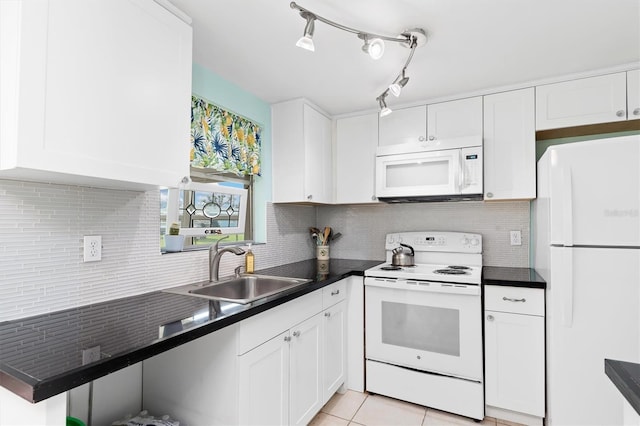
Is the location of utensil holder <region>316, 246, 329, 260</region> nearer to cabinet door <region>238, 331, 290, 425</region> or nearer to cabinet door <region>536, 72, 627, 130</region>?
cabinet door <region>238, 331, 290, 425</region>

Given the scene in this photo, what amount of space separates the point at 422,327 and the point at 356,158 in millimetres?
1490

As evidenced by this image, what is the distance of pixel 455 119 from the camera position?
260 cm

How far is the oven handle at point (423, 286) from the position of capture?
2175 millimetres

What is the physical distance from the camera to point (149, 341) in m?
1.10

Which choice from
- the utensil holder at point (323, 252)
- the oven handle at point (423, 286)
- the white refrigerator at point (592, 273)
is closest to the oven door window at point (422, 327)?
the oven handle at point (423, 286)

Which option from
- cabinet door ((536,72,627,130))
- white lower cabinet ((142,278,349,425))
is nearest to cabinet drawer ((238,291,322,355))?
white lower cabinet ((142,278,349,425))

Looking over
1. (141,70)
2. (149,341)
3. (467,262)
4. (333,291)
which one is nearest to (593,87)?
(467,262)

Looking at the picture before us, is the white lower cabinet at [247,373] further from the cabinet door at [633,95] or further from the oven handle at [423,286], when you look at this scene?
the cabinet door at [633,95]

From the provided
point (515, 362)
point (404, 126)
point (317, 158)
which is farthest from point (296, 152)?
point (515, 362)

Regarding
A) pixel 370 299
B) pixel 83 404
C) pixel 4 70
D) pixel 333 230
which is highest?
pixel 4 70

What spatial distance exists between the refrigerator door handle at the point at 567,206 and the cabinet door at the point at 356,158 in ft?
4.45

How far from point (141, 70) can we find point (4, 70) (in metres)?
0.45

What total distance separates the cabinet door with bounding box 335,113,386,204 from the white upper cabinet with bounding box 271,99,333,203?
0.81ft

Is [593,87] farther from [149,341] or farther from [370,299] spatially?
[149,341]
